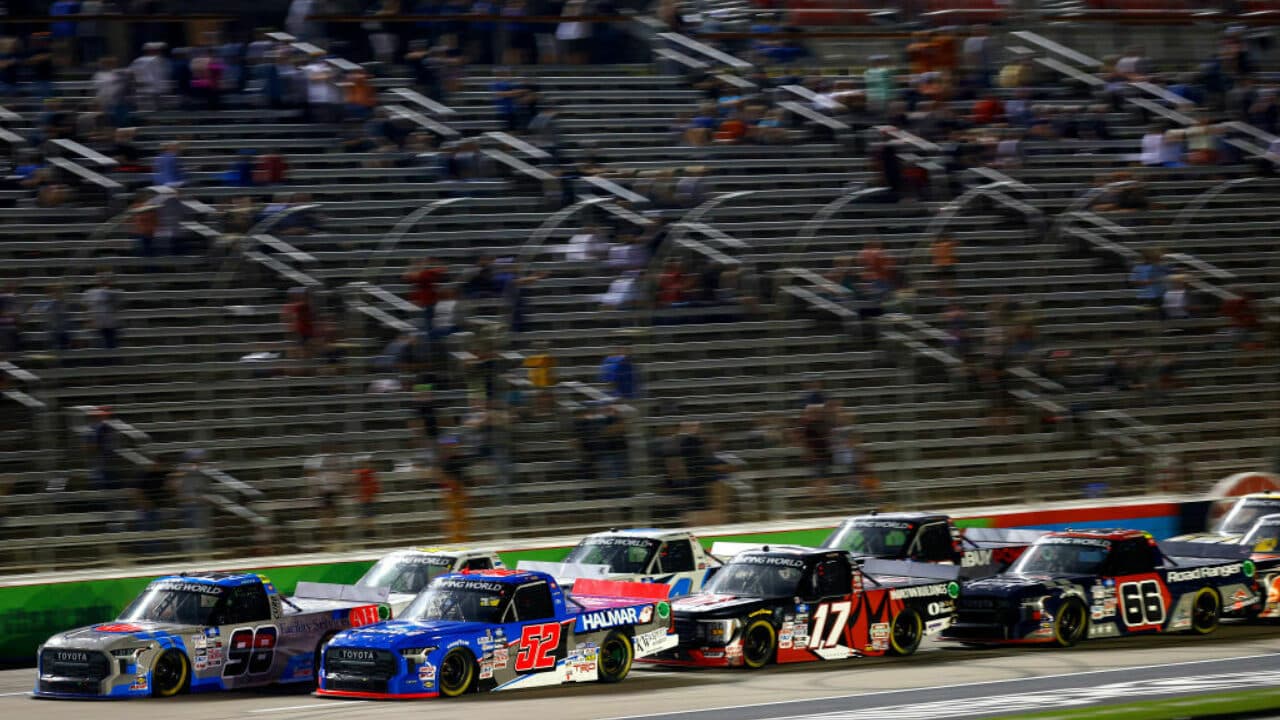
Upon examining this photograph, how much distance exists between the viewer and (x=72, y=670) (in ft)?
55.5

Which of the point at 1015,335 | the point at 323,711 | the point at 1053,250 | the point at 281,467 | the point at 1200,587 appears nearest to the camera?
the point at 323,711

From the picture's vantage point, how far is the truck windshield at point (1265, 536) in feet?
72.3

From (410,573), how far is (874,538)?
5.76 m

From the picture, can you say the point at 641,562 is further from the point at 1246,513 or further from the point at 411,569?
the point at 1246,513

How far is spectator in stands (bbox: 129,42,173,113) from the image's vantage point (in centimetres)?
2908

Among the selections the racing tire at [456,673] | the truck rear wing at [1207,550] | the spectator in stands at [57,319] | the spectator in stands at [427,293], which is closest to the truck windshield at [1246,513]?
the truck rear wing at [1207,550]

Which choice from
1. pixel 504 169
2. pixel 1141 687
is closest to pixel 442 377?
pixel 504 169

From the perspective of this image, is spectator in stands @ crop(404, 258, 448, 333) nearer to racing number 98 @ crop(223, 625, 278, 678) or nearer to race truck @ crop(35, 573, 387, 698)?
race truck @ crop(35, 573, 387, 698)

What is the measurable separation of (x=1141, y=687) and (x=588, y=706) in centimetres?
489

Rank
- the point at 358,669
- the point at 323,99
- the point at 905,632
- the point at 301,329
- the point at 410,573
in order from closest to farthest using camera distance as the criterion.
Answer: the point at 358,669 < the point at 905,632 < the point at 410,573 < the point at 301,329 < the point at 323,99

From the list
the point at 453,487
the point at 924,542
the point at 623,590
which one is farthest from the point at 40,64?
the point at 924,542

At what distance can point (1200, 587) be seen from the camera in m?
20.5

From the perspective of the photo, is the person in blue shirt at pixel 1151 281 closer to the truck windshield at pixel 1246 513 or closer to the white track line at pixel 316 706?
the truck windshield at pixel 1246 513

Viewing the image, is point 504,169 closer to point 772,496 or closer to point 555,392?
point 555,392
